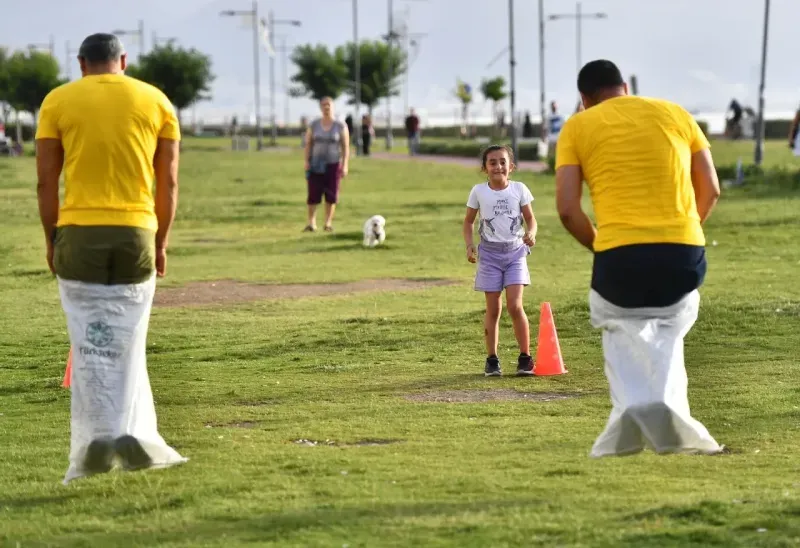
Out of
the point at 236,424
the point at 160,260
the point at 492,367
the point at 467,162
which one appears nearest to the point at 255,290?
the point at 492,367

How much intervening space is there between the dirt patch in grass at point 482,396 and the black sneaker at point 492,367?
2.14ft

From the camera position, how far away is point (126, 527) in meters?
6.81

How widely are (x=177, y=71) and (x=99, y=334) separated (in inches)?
3326

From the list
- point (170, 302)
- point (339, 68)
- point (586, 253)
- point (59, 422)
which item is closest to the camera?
point (59, 422)

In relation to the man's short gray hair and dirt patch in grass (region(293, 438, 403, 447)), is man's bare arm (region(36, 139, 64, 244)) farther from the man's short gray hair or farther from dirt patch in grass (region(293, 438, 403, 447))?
dirt patch in grass (region(293, 438, 403, 447))

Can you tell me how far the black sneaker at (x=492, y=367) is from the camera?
38.1ft

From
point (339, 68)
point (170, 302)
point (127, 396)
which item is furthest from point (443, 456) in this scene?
point (339, 68)

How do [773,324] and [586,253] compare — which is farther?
[586,253]

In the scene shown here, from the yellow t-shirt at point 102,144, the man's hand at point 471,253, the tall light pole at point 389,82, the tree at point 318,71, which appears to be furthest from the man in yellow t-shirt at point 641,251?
the tree at point 318,71

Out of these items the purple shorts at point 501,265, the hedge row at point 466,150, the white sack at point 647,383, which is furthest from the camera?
the hedge row at point 466,150

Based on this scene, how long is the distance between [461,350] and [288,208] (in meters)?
19.0

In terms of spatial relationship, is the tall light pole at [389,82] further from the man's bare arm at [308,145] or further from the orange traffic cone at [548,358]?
the orange traffic cone at [548,358]

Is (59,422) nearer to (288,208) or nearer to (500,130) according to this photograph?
(288,208)

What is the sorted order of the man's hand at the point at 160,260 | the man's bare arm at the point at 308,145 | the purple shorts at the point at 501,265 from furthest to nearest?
the man's bare arm at the point at 308,145, the purple shorts at the point at 501,265, the man's hand at the point at 160,260
